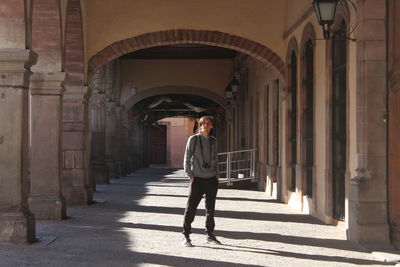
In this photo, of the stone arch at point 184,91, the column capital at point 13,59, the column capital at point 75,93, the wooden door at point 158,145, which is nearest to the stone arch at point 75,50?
the column capital at point 75,93

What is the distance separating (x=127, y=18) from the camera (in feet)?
50.1

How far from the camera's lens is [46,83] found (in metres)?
11.0

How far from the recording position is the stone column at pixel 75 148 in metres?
13.8

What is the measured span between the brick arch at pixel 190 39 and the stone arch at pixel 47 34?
349 centimetres

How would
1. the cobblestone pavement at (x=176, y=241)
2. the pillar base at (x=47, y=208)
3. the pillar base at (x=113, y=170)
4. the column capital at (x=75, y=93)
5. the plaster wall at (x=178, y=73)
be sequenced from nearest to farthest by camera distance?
the cobblestone pavement at (x=176, y=241) < the pillar base at (x=47, y=208) < the column capital at (x=75, y=93) < the pillar base at (x=113, y=170) < the plaster wall at (x=178, y=73)

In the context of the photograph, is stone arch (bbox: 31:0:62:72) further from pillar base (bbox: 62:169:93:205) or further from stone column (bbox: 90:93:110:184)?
stone column (bbox: 90:93:110:184)

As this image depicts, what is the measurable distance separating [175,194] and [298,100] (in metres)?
5.30

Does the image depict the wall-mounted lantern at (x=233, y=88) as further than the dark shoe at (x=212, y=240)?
Yes

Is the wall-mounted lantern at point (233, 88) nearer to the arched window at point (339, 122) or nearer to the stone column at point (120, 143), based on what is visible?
the stone column at point (120, 143)

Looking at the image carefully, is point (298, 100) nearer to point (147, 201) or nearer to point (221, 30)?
point (221, 30)

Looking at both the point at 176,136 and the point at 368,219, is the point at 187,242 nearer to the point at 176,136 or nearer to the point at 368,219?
the point at 368,219

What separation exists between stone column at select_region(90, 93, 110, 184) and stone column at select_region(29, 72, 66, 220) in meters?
10.4

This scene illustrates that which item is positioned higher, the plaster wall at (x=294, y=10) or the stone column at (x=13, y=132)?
the plaster wall at (x=294, y=10)

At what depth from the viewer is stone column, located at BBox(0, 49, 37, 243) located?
8.23 meters
